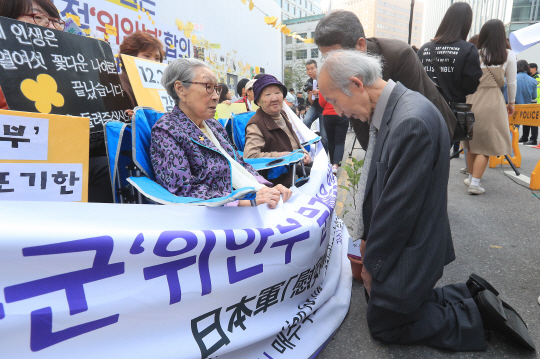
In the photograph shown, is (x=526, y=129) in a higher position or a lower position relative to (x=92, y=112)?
lower

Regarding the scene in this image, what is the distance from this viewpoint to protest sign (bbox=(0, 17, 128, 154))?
178 cm

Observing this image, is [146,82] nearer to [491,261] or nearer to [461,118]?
[461,118]

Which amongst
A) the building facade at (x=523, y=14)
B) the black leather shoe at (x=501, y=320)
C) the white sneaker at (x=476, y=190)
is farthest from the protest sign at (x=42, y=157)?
the building facade at (x=523, y=14)

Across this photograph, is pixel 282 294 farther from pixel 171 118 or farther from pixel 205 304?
pixel 171 118

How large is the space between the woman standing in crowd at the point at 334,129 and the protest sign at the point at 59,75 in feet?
12.1

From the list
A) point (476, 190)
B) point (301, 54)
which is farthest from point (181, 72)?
point (301, 54)

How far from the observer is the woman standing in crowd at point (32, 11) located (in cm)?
207

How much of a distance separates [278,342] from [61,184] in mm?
1323

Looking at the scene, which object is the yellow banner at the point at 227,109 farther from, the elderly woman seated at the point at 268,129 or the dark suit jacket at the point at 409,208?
the dark suit jacket at the point at 409,208

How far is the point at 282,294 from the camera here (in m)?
1.79

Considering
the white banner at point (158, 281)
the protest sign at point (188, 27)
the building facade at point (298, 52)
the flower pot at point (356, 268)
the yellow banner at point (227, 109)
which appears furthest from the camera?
the building facade at point (298, 52)

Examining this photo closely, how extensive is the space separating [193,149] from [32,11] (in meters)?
1.38

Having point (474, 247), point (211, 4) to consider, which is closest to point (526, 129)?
point (474, 247)

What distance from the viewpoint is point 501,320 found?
170 cm
